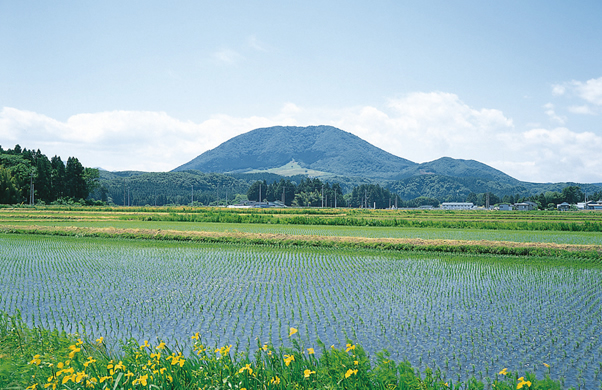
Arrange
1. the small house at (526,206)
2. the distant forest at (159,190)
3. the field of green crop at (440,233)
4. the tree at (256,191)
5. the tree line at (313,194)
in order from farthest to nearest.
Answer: the tree at (256,191)
the tree line at (313,194)
the small house at (526,206)
the distant forest at (159,190)
the field of green crop at (440,233)

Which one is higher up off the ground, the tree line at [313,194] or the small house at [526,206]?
the tree line at [313,194]

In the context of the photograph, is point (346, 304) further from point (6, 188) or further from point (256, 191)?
point (256, 191)

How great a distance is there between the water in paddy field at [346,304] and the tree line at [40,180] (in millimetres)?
63685

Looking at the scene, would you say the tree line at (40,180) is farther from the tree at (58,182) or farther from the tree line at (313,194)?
the tree line at (313,194)

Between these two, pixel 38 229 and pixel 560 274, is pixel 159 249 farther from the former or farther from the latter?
pixel 560 274

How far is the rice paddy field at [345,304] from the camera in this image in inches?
290

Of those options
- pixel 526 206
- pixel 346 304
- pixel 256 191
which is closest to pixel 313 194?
pixel 256 191

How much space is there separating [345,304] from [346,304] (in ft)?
0.08

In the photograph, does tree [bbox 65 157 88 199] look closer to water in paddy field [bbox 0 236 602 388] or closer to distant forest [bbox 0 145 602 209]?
distant forest [bbox 0 145 602 209]

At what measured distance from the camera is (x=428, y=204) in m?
177

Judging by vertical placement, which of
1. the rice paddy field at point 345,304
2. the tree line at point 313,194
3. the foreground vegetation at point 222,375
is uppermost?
the tree line at point 313,194

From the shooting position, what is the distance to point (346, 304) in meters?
10.4

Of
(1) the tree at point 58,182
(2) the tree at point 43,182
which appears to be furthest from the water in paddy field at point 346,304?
(1) the tree at point 58,182

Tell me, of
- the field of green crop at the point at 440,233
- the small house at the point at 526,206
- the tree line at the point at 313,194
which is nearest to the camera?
the field of green crop at the point at 440,233
